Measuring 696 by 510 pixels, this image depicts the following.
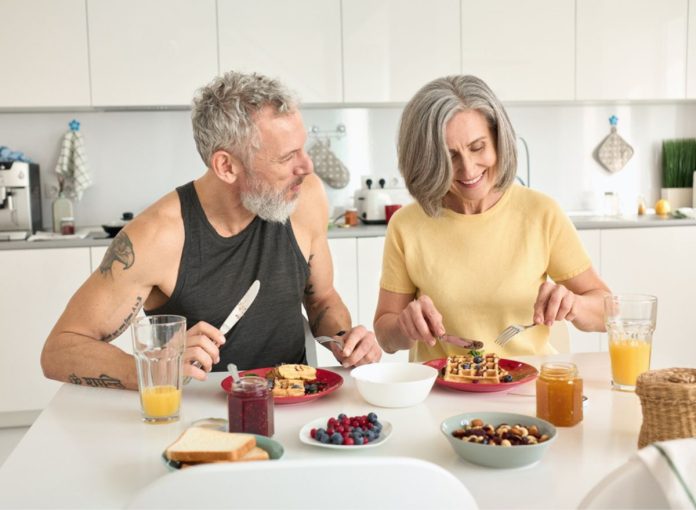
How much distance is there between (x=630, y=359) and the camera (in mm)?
1559

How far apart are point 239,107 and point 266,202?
236 mm

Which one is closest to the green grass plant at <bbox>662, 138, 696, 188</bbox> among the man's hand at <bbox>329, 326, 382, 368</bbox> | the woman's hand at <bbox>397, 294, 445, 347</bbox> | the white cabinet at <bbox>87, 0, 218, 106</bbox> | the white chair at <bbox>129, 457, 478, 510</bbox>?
the white cabinet at <bbox>87, 0, 218, 106</bbox>

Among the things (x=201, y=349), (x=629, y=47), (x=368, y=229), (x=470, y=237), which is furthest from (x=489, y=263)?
(x=629, y=47)

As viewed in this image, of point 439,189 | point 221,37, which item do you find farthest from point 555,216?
point 221,37

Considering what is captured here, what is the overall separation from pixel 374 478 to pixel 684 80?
4.06 meters

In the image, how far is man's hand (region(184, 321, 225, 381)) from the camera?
151 cm

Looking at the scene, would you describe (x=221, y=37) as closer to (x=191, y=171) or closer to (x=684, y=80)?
(x=191, y=171)

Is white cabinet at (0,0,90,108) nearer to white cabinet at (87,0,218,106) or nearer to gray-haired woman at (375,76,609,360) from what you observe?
white cabinet at (87,0,218,106)

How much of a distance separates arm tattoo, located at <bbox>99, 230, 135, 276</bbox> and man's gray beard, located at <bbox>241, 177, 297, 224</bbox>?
0.30 meters

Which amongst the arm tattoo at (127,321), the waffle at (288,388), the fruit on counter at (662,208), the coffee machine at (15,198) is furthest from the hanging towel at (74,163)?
the fruit on counter at (662,208)

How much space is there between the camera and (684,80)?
4242 mm

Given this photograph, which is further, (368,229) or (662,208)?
(662,208)

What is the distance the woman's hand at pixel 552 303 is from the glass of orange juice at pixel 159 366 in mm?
763

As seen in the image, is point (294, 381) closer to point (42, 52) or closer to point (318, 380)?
point (318, 380)
